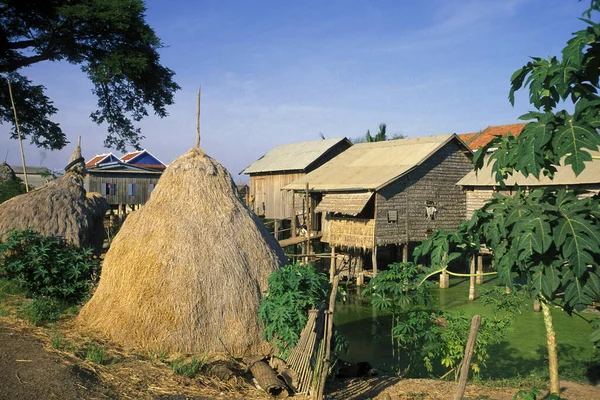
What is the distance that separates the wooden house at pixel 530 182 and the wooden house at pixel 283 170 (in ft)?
26.1

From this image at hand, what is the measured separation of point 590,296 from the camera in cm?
389

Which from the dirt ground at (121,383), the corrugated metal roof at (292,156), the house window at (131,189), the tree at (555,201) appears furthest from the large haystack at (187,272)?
the house window at (131,189)

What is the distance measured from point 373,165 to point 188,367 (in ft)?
50.5

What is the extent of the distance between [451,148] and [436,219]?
309 cm

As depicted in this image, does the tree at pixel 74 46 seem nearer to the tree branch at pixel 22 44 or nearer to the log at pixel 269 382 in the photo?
the tree branch at pixel 22 44

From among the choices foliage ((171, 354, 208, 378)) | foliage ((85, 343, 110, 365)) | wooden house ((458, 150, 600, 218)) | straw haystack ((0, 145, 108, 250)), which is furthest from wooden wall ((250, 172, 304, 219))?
foliage ((85, 343, 110, 365))

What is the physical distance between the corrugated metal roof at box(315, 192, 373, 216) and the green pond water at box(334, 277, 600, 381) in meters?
3.54

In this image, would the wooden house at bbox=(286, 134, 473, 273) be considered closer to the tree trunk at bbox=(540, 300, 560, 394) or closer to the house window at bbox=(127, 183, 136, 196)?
the tree trunk at bbox=(540, 300, 560, 394)

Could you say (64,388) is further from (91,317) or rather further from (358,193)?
(358,193)

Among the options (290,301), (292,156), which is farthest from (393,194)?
(290,301)

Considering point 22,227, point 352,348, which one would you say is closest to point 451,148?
point 352,348

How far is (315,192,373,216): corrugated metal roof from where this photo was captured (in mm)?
18141

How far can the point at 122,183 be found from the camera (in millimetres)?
30266

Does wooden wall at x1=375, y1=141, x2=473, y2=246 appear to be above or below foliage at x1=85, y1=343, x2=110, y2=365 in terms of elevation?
above
